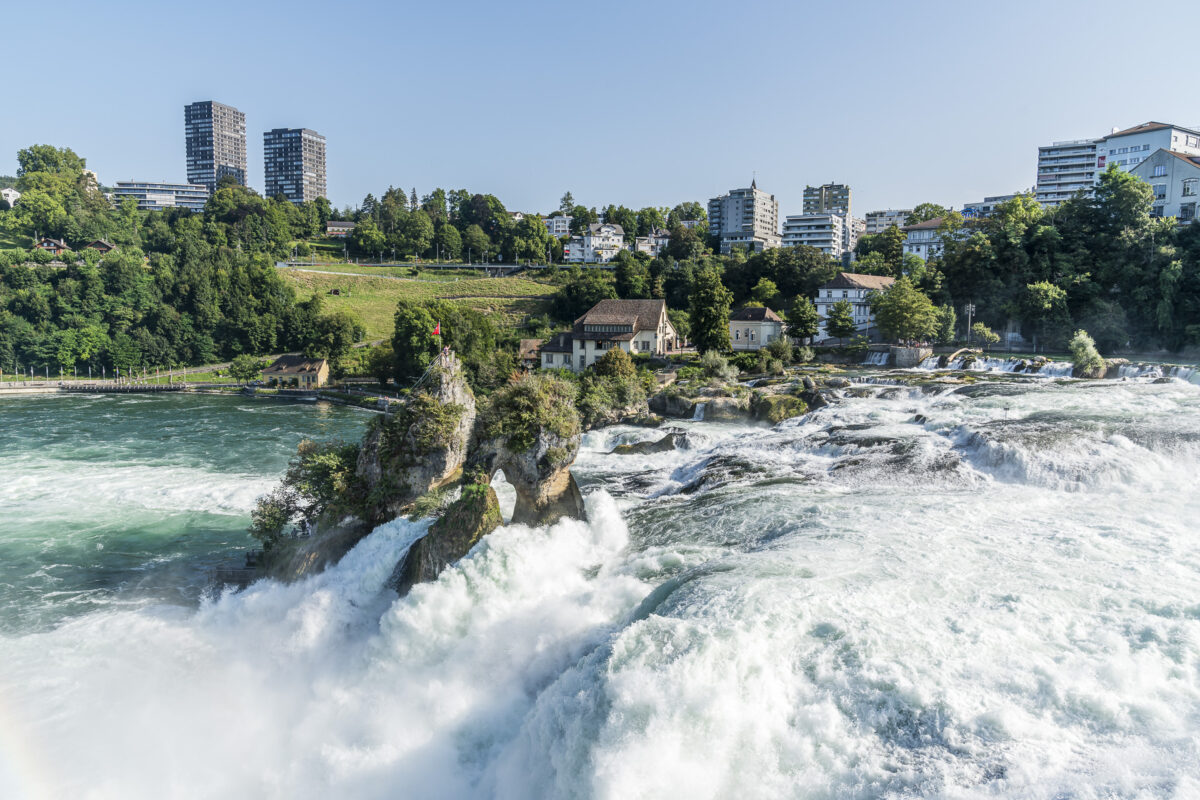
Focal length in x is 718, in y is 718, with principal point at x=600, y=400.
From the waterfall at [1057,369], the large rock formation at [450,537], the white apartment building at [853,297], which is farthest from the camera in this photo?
the white apartment building at [853,297]

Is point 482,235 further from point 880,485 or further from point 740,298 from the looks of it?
point 880,485

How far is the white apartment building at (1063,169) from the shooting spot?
109188mm

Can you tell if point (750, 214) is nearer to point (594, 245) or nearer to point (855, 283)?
point (594, 245)

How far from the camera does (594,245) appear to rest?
14338 cm

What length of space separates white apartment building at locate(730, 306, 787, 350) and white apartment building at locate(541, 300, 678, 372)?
6.50 meters

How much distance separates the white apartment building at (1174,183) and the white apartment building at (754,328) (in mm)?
31118

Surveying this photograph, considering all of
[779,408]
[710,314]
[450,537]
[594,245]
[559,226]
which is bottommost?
[450,537]

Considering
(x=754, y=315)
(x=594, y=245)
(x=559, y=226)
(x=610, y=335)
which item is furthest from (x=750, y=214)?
(x=610, y=335)

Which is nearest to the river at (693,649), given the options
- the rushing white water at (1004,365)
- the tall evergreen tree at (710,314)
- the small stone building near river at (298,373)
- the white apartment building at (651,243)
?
the rushing white water at (1004,365)

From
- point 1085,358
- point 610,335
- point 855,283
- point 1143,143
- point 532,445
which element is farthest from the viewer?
point 1143,143

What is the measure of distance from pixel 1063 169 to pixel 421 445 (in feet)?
415

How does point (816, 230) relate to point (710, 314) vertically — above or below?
above

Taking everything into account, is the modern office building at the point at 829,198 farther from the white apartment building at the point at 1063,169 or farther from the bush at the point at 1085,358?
the bush at the point at 1085,358

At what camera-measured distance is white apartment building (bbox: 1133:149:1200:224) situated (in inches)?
2365
